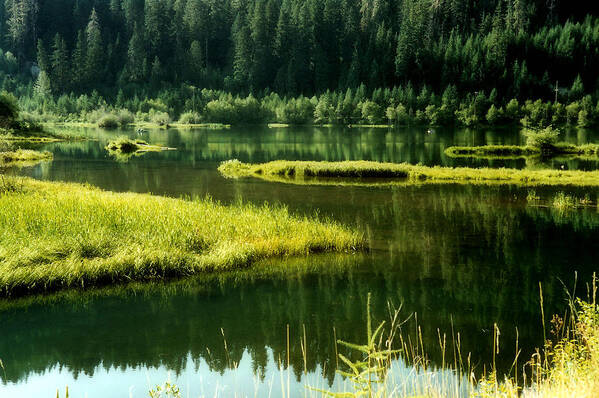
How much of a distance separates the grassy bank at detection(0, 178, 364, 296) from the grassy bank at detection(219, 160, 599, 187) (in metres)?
23.7

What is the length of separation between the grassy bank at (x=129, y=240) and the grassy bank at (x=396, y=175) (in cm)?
2374

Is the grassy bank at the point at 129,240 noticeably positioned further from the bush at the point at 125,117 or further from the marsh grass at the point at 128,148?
the bush at the point at 125,117

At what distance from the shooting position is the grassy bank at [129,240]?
2030 centimetres

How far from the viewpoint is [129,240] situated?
2292 centimetres

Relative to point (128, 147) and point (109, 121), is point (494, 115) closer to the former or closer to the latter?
point (109, 121)

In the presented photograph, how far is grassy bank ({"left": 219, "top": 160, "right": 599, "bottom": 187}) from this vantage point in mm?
51062

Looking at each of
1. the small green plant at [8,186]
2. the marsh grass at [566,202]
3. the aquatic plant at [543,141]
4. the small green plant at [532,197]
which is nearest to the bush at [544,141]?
the aquatic plant at [543,141]

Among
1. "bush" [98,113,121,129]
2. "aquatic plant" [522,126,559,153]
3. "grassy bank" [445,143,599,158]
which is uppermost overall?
"bush" [98,113,121,129]

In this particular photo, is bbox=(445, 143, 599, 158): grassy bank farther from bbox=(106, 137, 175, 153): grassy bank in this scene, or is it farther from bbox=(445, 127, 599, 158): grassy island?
bbox=(106, 137, 175, 153): grassy bank

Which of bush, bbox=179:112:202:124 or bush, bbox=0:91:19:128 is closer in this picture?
bush, bbox=0:91:19:128

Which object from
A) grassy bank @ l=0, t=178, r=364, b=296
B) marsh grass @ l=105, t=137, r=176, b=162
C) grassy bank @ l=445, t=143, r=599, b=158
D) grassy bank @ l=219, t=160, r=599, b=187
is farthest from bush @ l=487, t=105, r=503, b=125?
grassy bank @ l=0, t=178, r=364, b=296

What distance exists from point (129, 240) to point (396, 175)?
117 ft

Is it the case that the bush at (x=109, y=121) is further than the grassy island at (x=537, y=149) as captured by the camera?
Yes

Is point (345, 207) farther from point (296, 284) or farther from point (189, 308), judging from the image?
point (189, 308)
